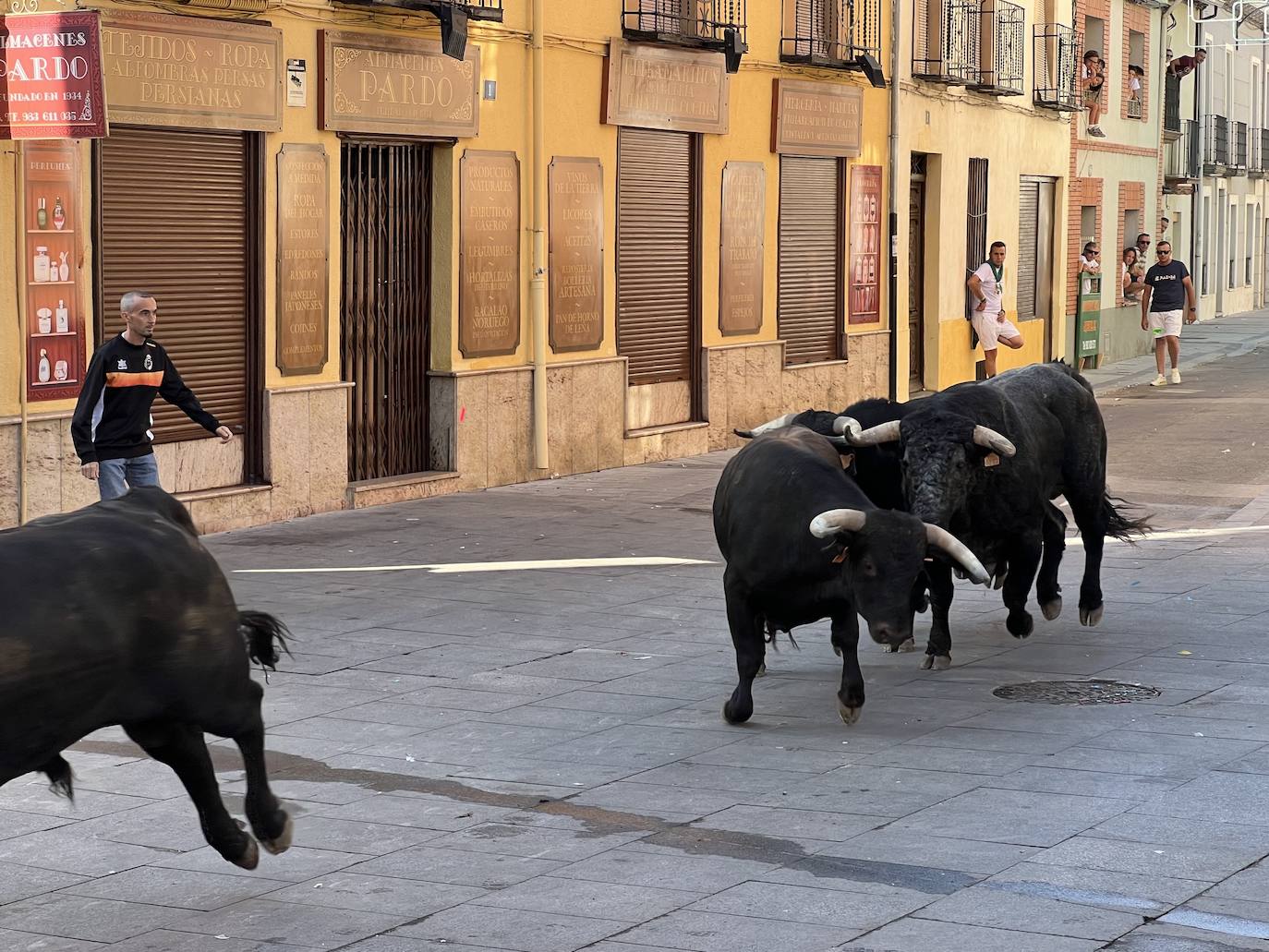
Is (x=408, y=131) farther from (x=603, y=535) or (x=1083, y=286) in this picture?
(x=1083, y=286)

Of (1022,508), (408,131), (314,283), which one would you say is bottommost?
(1022,508)

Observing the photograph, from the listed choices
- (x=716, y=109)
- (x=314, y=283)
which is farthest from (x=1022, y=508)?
(x=716, y=109)

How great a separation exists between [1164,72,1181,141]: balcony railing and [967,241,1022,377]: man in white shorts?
15783 mm

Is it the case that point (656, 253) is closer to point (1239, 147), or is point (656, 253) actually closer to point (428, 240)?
point (428, 240)

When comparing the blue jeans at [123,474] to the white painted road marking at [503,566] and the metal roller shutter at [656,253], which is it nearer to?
the white painted road marking at [503,566]

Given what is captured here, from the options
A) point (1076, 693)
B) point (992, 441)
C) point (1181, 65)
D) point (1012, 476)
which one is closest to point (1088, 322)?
point (1181, 65)

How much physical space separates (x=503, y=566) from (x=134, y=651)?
302 inches

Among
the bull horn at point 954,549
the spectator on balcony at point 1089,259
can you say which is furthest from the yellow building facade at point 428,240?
the spectator on balcony at point 1089,259

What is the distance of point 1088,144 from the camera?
3522 centimetres

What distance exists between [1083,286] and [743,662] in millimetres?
25401

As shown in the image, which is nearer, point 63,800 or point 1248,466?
point 63,800

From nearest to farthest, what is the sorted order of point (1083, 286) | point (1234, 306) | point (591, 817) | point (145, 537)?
point (145, 537), point (591, 817), point (1083, 286), point (1234, 306)

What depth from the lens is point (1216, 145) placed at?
156ft

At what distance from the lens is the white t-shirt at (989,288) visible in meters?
25.9
